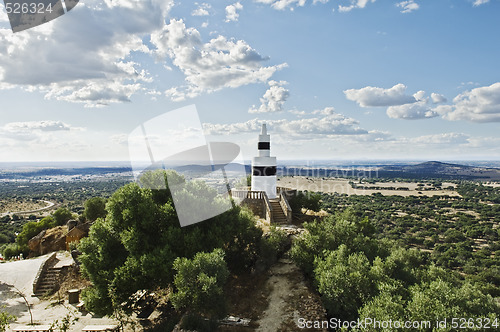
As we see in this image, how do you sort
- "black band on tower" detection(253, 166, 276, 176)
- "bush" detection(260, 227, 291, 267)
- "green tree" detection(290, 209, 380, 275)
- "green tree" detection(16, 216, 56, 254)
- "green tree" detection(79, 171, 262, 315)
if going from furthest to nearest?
1. "green tree" detection(16, 216, 56, 254)
2. "black band on tower" detection(253, 166, 276, 176)
3. "bush" detection(260, 227, 291, 267)
4. "green tree" detection(290, 209, 380, 275)
5. "green tree" detection(79, 171, 262, 315)

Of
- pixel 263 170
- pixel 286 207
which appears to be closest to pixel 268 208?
pixel 286 207

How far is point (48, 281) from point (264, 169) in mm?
17980

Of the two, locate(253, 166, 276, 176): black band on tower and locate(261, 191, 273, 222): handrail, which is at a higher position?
locate(253, 166, 276, 176): black band on tower

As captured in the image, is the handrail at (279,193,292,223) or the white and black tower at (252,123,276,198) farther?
the white and black tower at (252,123,276,198)

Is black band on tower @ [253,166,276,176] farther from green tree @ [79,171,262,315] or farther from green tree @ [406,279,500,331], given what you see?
green tree @ [406,279,500,331]

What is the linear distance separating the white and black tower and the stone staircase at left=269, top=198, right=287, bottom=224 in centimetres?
96

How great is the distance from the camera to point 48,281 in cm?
2078

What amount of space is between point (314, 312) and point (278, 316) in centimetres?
169

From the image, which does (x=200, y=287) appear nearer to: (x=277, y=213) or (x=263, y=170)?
(x=277, y=213)

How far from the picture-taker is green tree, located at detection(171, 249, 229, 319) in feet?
38.9

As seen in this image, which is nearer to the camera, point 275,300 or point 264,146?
point 275,300

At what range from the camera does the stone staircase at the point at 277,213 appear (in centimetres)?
2385

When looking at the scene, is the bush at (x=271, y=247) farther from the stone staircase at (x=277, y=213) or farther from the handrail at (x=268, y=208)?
the stone staircase at (x=277, y=213)

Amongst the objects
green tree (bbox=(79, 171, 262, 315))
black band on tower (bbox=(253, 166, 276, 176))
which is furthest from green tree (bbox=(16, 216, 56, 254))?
black band on tower (bbox=(253, 166, 276, 176))
